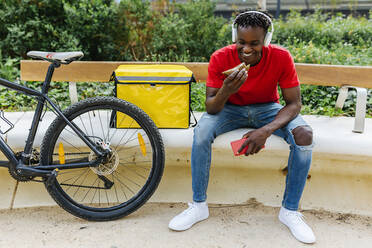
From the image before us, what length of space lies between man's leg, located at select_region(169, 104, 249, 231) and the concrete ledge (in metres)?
0.10

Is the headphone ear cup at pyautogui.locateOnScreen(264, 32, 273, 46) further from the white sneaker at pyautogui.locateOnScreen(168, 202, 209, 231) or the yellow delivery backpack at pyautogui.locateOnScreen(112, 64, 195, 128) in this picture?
the white sneaker at pyautogui.locateOnScreen(168, 202, 209, 231)

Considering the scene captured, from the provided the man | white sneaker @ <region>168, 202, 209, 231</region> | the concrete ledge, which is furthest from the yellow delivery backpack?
white sneaker @ <region>168, 202, 209, 231</region>

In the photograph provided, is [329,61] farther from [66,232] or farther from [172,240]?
[66,232]

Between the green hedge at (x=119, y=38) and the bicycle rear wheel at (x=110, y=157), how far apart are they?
1.30m

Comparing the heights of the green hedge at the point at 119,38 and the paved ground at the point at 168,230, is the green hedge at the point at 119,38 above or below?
above

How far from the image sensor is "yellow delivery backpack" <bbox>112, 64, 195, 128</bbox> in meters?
A: 2.93

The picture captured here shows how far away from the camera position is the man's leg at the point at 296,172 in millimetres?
2562

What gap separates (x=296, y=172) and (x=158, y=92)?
1.16 m

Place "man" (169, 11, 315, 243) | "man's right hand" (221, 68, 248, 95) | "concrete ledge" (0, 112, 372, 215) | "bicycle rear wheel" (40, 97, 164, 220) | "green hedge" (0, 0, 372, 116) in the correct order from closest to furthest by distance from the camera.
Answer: "man's right hand" (221, 68, 248, 95), "man" (169, 11, 315, 243), "bicycle rear wheel" (40, 97, 164, 220), "concrete ledge" (0, 112, 372, 215), "green hedge" (0, 0, 372, 116)

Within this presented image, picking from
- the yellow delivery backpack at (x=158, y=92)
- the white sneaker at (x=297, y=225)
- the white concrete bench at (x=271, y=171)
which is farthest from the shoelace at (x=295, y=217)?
the yellow delivery backpack at (x=158, y=92)

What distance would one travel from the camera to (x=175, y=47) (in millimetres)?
5398

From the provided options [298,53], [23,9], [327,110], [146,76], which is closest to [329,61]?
[298,53]

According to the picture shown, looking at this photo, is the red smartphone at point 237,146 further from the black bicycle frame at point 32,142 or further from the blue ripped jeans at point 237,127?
the black bicycle frame at point 32,142

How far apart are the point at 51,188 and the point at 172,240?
92 cm
